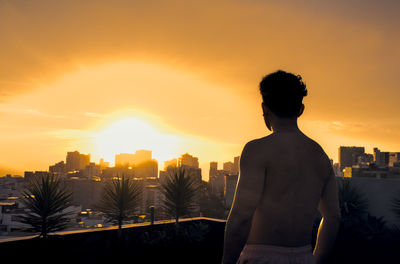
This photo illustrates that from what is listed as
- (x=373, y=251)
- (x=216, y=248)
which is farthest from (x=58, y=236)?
(x=373, y=251)

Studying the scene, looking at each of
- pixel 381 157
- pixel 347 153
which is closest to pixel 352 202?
pixel 381 157

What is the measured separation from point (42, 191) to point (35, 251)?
1.79 m

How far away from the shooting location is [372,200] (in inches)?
625

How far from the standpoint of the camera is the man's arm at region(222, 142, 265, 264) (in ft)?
5.14

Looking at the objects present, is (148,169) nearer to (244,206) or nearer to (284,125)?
(284,125)

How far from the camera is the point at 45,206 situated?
27.2ft

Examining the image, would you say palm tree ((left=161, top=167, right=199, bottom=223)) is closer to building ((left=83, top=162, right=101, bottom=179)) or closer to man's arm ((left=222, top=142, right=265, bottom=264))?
man's arm ((left=222, top=142, right=265, bottom=264))

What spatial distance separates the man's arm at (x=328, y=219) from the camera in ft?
6.20

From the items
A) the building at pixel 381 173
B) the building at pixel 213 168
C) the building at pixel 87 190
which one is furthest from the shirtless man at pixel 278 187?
the building at pixel 213 168

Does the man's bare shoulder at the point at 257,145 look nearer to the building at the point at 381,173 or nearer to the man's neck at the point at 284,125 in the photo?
the man's neck at the point at 284,125

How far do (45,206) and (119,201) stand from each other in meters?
2.21

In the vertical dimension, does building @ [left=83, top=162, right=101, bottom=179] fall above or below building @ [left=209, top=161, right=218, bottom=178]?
below

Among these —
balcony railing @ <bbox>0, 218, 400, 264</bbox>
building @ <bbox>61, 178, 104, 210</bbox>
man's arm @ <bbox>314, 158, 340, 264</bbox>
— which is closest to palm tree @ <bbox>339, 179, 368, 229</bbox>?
balcony railing @ <bbox>0, 218, 400, 264</bbox>

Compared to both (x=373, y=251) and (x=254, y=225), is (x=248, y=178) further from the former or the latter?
(x=373, y=251)
